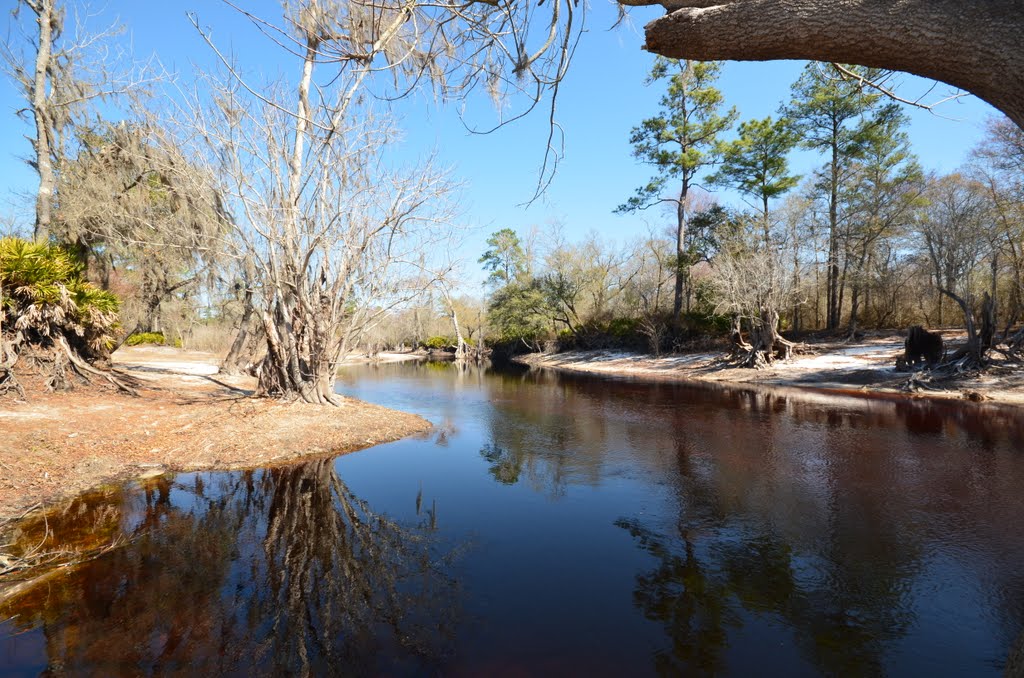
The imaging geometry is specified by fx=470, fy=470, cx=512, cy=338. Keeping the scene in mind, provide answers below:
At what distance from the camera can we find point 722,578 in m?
4.06

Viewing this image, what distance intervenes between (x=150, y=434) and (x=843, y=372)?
815 inches

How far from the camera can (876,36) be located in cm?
202

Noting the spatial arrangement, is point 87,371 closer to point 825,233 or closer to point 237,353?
point 237,353

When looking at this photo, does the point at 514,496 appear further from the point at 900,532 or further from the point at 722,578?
the point at 900,532

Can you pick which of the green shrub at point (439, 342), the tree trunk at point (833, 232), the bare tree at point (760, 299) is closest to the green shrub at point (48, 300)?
the bare tree at point (760, 299)

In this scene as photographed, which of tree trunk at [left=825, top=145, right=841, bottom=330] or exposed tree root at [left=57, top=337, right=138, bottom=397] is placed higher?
tree trunk at [left=825, top=145, right=841, bottom=330]

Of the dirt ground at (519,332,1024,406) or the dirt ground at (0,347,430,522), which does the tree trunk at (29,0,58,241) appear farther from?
the dirt ground at (519,332,1024,406)

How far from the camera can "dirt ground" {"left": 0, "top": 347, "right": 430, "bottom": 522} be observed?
5844 millimetres

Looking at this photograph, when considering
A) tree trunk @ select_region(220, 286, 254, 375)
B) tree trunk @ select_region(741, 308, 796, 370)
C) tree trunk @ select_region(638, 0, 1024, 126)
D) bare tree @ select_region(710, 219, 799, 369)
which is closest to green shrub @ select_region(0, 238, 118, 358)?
tree trunk @ select_region(220, 286, 254, 375)

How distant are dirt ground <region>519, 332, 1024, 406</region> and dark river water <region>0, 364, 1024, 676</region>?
6957mm

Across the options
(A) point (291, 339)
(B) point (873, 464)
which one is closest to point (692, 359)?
(B) point (873, 464)

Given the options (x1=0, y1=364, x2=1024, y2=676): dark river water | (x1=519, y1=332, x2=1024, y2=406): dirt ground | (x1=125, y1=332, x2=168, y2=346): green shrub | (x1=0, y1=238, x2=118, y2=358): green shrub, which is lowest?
(x1=0, y1=364, x2=1024, y2=676): dark river water

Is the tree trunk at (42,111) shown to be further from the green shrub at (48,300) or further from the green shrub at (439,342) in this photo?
the green shrub at (439,342)

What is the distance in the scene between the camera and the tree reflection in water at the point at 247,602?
298 centimetres
